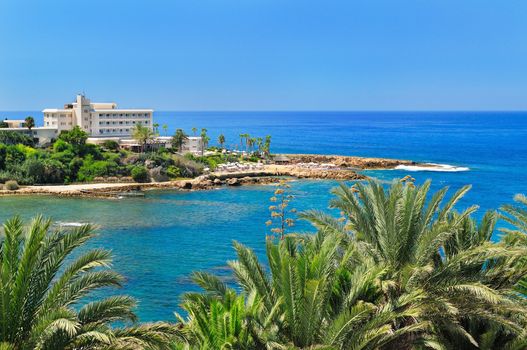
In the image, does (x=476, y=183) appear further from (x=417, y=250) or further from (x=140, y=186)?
(x=417, y=250)

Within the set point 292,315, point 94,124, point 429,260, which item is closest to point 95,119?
point 94,124

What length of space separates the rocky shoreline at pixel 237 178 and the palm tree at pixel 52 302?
4862 centimetres

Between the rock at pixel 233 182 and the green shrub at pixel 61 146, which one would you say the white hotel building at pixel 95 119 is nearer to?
the green shrub at pixel 61 146

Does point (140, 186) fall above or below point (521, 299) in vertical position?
below

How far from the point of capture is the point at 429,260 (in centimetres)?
1462

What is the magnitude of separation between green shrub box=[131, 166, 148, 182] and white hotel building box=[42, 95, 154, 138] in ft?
63.8

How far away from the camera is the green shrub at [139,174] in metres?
66.9

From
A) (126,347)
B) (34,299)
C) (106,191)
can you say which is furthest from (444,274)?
(106,191)

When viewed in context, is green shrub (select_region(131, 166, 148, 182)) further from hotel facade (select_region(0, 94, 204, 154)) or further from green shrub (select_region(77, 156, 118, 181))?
hotel facade (select_region(0, 94, 204, 154))

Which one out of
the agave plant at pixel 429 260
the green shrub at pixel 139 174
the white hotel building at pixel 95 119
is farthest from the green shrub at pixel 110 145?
the agave plant at pixel 429 260

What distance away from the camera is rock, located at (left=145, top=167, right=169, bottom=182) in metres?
68.1

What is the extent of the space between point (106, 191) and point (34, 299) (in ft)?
168

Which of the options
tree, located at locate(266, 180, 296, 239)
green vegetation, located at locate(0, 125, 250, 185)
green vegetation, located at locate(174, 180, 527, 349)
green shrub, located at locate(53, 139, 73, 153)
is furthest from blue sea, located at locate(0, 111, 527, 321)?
green shrub, located at locate(53, 139, 73, 153)

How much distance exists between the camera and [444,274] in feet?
46.3
